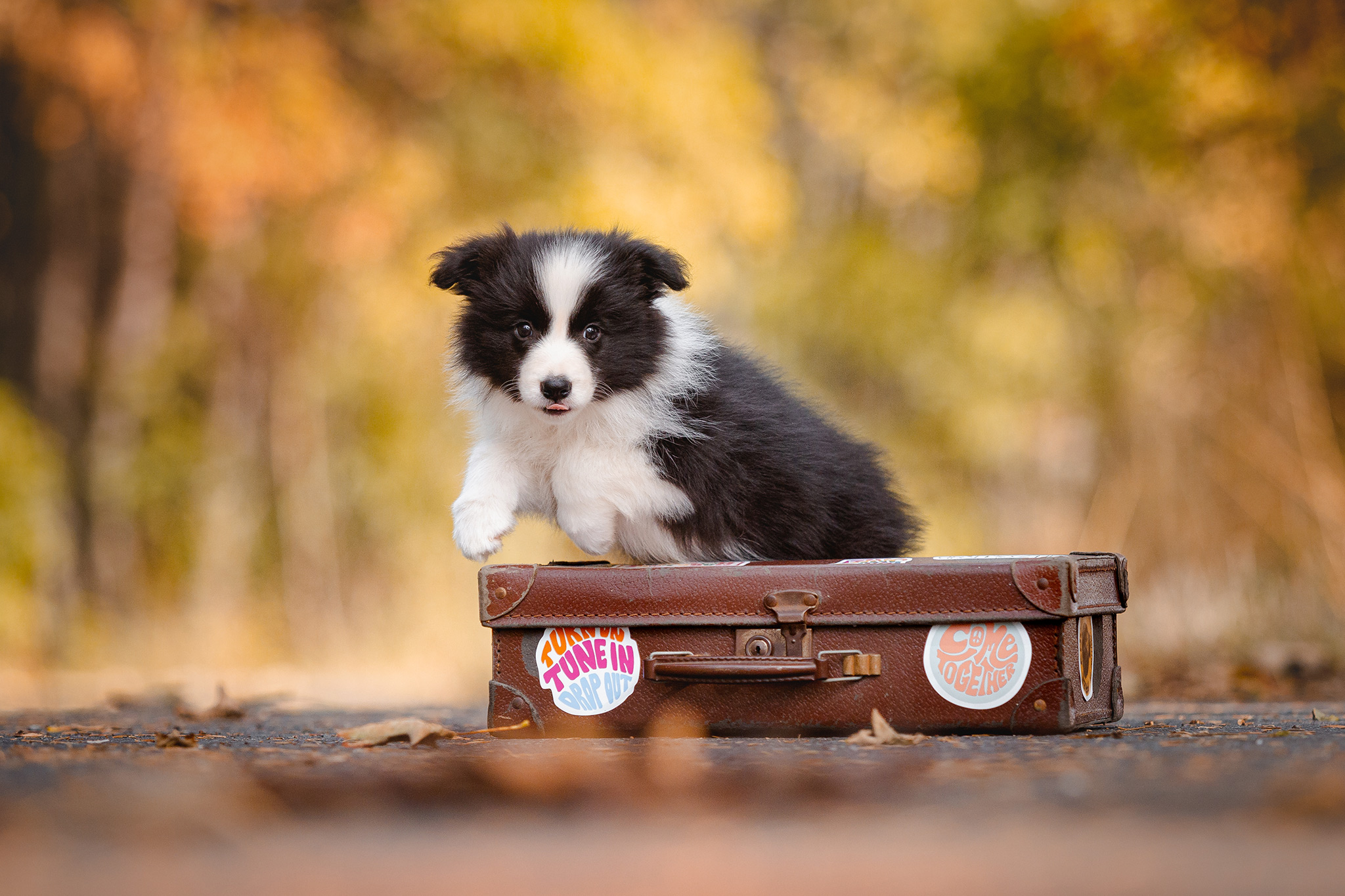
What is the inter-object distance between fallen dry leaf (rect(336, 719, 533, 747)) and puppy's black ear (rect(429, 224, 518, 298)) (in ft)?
3.37

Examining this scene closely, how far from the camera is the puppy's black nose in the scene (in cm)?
273

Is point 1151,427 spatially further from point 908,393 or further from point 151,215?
point 151,215

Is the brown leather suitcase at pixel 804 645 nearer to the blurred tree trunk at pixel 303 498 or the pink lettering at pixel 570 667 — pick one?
the pink lettering at pixel 570 667

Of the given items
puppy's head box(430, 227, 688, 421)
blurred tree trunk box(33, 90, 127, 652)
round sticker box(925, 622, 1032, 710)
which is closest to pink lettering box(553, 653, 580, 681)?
puppy's head box(430, 227, 688, 421)

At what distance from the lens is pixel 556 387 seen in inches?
107

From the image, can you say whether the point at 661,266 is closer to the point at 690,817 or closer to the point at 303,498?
the point at 690,817

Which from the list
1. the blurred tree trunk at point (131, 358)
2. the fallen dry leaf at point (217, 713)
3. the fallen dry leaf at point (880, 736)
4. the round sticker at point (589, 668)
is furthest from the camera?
the blurred tree trunk at point (131, 358)

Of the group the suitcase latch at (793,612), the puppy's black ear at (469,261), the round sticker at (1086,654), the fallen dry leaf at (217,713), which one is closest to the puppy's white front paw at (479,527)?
the puppy's black ear at (469,261)

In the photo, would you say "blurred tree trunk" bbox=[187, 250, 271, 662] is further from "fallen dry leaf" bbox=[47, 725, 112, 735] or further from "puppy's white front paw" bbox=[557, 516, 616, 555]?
"puppy's white front paw" bbox=[557, 516, 616, 555]

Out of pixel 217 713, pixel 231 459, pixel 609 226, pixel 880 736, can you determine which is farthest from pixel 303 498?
pixel 880 736

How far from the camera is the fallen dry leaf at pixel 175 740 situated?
2438mm

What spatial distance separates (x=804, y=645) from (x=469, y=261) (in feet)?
4.04

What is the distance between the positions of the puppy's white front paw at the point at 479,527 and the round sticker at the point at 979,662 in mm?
1003

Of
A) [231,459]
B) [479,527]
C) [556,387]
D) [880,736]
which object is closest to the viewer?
[880,736]
